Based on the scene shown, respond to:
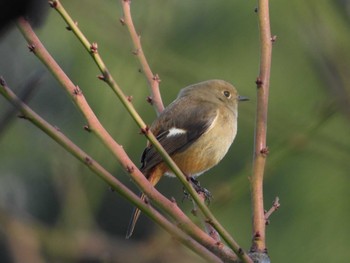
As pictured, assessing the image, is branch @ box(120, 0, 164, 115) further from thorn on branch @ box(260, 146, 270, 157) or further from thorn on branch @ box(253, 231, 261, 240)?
thorn on branch @ box(253, 231, 261, 240)

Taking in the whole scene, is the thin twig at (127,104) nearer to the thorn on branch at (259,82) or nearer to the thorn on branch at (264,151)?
the thorn on branch at (264,151)

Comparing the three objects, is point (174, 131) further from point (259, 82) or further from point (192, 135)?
point (259, 82)

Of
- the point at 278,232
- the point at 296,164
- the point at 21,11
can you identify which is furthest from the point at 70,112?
the point at 21,11

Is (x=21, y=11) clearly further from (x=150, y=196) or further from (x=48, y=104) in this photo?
(x=48, y=104)

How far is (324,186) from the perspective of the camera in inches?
488

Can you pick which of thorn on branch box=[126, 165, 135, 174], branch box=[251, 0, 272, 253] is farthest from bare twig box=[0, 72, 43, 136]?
branch box=[251, 0, 272, 253]

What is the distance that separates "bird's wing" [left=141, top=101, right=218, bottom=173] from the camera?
4.16m

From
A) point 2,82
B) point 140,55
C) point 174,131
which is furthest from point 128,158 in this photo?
point 174,131

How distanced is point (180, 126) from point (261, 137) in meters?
1.83

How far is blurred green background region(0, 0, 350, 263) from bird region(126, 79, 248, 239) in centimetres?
17

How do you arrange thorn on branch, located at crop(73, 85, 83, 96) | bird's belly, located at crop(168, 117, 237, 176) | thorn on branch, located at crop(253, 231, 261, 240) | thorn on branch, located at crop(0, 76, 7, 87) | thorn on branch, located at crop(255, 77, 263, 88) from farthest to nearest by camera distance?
bird's belly, located at crop(168, 117, 237, 176) → thorn on branch, located at crop(255, 77, 263, 88) → thorn on branch, located at crop(253, 231, 261, 240) → thorn on branch, located at crop(73, 85, 83, 96) → thorn on branch, located at crop(0, 76, 7, 87)

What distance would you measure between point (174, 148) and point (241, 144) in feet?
28.6

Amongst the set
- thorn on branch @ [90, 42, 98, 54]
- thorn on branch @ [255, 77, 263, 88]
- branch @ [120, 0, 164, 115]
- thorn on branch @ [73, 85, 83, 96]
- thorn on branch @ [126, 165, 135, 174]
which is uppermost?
branch @ [120, 0, 164, 115]

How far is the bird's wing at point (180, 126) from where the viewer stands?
4.16 metres
